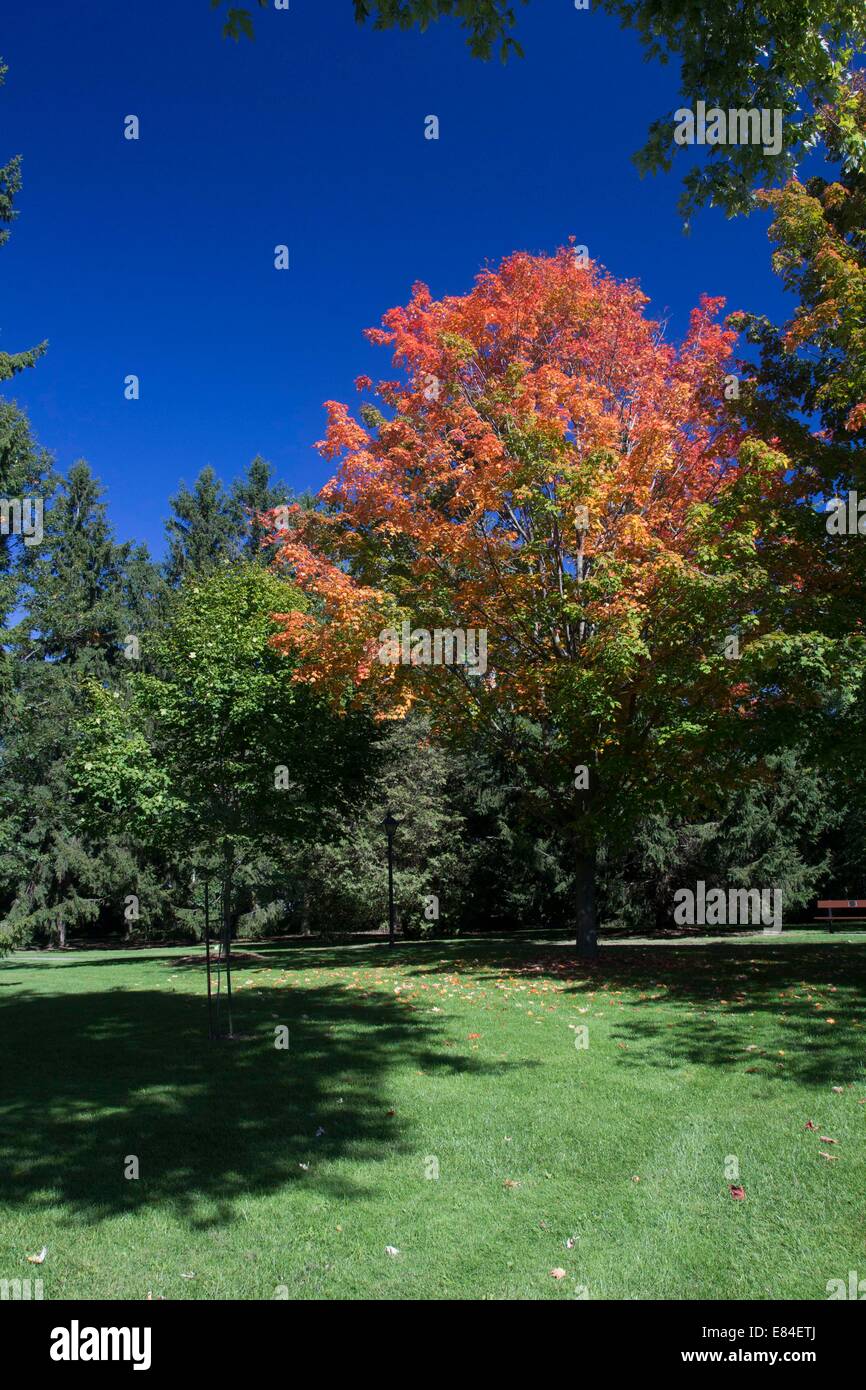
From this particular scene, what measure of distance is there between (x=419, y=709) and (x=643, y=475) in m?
6.37

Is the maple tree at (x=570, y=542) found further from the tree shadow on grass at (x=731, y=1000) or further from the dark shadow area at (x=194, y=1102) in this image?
the dark shadow area at (x=194, y=1102)

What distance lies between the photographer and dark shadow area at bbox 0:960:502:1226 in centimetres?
459

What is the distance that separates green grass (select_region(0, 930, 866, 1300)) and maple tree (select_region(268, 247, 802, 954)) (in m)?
4.53

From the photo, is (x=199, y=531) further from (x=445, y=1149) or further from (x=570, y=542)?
(x=445, y=1149)

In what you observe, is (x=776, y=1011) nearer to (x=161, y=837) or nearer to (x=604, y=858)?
(x=161, y=837)

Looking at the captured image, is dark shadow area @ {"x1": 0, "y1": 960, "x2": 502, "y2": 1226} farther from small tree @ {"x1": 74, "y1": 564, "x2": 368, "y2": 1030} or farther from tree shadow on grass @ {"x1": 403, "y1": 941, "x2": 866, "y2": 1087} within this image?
small tree @ {"x1": 74, "y1": 564, "x2": 368, "y2": 1030}

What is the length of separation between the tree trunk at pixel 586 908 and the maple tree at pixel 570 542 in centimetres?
4

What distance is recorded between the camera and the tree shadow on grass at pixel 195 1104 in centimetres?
456

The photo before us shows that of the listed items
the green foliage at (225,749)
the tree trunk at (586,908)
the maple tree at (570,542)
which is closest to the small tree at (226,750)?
the green foliage at (225,749)

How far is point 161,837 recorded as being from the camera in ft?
61.2

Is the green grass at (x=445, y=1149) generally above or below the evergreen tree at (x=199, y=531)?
below

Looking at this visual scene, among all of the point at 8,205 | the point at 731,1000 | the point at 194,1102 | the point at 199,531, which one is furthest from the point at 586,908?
the point at 199,531

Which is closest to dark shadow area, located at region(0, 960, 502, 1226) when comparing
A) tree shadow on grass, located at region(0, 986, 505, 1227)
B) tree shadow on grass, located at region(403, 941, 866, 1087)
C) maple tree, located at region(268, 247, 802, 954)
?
tree shadow on grass, located at region(0, 986, 505, 1227)
